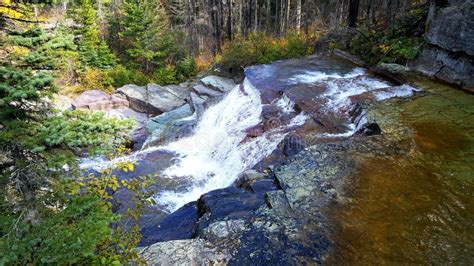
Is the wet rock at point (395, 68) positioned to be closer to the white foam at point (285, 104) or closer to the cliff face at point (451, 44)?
the cliff face at point (451, 44)

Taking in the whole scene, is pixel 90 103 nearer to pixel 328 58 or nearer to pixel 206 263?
pixel 328 58

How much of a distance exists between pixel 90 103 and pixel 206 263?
15.5 m

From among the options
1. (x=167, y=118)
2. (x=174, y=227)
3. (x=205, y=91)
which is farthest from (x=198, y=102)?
(x=174, y=227)

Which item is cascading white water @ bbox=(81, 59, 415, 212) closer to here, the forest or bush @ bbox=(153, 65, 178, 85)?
the forest

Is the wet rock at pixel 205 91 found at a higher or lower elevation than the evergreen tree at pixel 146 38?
lower

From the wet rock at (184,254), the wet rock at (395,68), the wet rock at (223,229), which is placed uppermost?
the wet rock at (395,68)

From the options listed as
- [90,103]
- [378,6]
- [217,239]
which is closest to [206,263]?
[217,239]

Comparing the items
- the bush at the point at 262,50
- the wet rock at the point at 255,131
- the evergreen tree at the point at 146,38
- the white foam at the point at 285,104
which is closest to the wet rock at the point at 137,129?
the wet rock at the point at 255,131

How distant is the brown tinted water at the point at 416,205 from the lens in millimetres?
4133

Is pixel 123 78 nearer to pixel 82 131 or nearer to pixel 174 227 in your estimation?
pixel 174 227

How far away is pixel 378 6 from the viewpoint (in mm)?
23828

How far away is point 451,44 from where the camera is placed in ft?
32.7

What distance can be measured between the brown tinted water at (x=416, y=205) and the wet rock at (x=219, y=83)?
407 inches

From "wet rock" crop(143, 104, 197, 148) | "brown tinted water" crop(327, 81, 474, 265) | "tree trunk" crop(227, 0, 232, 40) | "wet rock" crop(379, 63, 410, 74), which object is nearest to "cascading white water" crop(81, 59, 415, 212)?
"wet rock" crop(143, 104, 197, 148)
